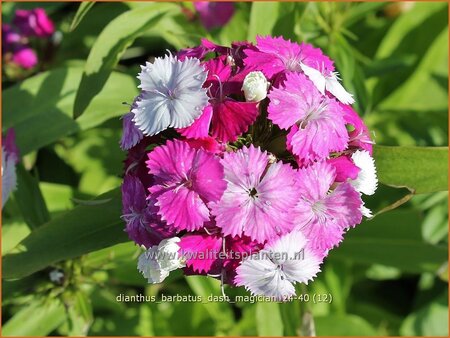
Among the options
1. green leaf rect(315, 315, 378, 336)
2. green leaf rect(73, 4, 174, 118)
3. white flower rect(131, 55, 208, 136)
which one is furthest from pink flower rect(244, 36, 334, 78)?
green leaf rect(315, 315, 378, 336)

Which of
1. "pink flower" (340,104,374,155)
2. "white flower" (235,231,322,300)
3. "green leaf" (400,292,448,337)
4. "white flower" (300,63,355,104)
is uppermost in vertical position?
"white flower" (300,63,355,104)

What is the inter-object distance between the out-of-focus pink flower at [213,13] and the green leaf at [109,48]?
0.24m

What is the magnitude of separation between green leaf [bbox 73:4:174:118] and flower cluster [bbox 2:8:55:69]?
1.71 ft

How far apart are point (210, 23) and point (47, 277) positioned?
0.94 m

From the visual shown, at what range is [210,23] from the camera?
2.07 m

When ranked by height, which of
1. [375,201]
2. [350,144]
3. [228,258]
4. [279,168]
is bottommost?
[228,258]

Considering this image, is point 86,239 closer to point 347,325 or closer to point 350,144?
point 350,144

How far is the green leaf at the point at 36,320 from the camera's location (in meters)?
1.85

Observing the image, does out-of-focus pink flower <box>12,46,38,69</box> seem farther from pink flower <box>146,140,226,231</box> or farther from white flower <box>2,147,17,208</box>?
Answer: pink flower <box>146,140,226,231</box>

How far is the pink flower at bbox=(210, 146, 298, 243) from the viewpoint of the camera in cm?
104

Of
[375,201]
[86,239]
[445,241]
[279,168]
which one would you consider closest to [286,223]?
[279,168]

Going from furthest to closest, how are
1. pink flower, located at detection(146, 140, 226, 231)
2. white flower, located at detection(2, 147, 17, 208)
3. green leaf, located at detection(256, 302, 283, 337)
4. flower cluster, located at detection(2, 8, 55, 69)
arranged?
1. flower cluster, located at detection(2, 8, 55, 69)
2. green leaf, located at detection(256, 302, 283, 337)
3. white flower, located at detection(2, 147, 17, 208)
4. pink flower, located at detection(146, 140, 226, 231)

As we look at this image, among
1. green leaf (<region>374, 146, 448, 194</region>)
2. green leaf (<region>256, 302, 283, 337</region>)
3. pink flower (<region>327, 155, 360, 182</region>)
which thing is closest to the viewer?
pink flower (<region>327, 155, 360, 182</region>)

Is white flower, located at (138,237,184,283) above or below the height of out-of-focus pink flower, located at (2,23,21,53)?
below
